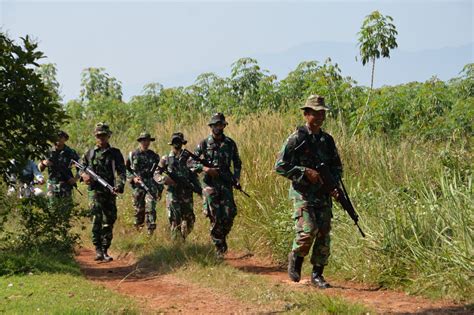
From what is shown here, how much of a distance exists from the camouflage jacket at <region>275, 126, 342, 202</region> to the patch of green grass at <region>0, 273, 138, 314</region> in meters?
2.18

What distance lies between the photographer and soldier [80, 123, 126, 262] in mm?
10477

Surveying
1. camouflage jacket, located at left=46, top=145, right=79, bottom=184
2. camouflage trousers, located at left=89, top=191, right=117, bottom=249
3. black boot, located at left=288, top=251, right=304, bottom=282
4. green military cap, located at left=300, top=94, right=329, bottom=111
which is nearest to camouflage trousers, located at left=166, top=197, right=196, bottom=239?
→ camouflage trousers, located at left=89, top=191, right=117, bottom=249

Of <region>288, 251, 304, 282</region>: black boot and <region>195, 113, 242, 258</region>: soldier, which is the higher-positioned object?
<region>195, 113, 242, 258</region>: soldier

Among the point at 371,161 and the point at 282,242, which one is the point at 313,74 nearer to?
the point at 371,161

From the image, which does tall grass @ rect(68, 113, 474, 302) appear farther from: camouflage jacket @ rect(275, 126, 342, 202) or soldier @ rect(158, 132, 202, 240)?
camouflage jacket @ rect(275, 126, 342, 202)

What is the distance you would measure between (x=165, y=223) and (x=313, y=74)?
15.0ft

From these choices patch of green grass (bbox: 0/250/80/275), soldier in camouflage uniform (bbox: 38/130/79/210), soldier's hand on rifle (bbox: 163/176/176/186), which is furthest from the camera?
soldier in camouflage uniform (bbox: 38/130/79/210)

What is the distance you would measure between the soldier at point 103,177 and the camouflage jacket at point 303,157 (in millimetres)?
3652

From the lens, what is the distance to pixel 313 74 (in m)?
14.7

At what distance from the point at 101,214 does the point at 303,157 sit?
4.34 m

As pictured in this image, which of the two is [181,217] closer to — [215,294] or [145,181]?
[145,181]

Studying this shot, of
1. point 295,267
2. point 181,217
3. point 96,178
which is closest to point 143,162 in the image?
point 181,217

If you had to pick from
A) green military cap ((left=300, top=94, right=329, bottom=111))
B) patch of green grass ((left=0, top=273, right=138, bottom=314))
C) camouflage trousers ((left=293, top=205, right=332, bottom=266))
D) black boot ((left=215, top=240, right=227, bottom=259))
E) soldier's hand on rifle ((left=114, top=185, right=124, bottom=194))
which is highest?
green military cap ((left=300, top=94, right=329, bottom=111))

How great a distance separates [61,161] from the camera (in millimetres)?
12023
